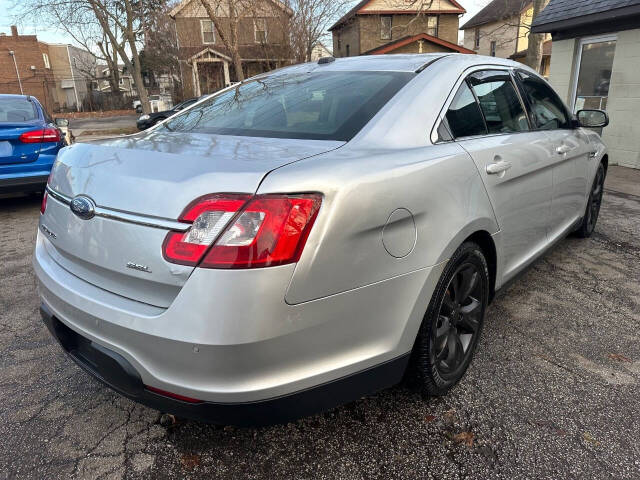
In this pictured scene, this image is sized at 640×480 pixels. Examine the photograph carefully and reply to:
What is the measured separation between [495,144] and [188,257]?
1723mm

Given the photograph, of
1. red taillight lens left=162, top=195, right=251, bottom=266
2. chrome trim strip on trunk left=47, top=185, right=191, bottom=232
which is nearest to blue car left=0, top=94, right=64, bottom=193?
chrome trim strip on trunk left=47, top=185, right=191, bottom=232

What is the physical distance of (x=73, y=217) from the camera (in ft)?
6.08

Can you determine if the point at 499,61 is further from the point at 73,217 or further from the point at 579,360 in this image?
the point at 73,217

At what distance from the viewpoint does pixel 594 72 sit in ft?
31.8

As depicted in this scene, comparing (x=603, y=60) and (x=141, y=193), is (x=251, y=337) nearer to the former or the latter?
(x=141, y=193)

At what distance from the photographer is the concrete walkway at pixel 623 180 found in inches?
279

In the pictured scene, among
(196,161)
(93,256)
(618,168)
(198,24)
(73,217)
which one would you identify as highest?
(198,24)

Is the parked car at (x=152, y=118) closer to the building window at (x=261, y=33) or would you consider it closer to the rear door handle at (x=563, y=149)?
the rear door handle at (x=563, y=149)

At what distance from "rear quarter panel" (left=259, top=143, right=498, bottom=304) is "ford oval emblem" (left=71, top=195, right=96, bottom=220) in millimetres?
692

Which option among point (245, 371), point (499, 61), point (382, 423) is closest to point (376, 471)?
point (382, 423)

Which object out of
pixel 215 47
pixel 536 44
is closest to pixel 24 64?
pixel 215 47

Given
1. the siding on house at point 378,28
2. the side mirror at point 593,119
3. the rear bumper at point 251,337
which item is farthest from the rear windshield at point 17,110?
the siding on house at point 378,28

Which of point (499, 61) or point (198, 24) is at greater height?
point (198, 24)

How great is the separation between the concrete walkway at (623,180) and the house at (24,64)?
44.0 m
